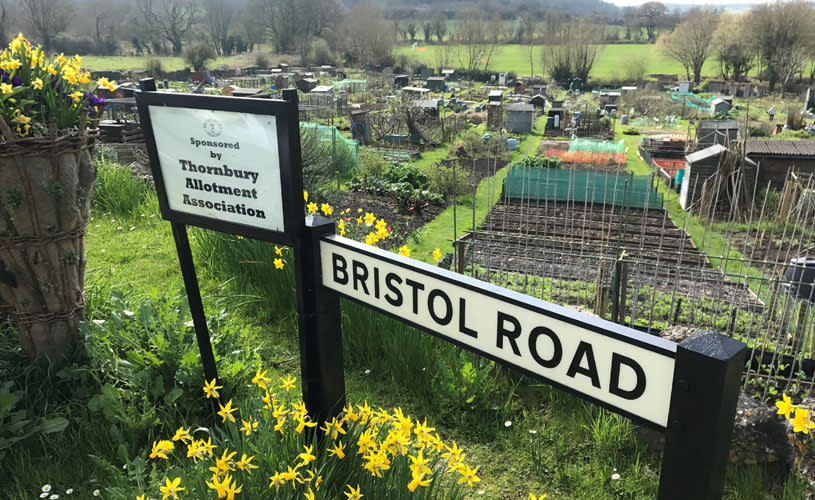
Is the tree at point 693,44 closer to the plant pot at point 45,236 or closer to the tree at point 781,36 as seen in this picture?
the tree at point 781,36

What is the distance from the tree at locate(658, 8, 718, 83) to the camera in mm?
52031

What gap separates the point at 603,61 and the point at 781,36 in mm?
28429

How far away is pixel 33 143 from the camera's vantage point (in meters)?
3.19

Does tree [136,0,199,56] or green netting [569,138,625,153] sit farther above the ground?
tree [136,0,199,56]

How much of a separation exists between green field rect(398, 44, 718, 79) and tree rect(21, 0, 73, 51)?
151 ft

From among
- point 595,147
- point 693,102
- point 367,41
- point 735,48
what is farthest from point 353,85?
point 367,41

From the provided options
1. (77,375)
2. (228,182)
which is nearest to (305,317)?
(228,182)

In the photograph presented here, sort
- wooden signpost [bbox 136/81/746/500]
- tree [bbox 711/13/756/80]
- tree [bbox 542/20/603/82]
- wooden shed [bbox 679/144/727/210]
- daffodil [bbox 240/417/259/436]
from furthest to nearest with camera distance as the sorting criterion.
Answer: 1. tree [bbox 542/20/603/82]
2. tree [bbox 711/13/756/80]
3. wooden shed [bbox 679/144/727/210]
4. daffodil [bbox 240/417/259/436]
5. wooden signpost [bbox 136/81/746/500]

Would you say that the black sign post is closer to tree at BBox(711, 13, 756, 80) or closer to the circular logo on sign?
the circular logo on sign

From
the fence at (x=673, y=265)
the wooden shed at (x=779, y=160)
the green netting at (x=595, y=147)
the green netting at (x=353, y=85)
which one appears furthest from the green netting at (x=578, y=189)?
the green netting at (x=353, y=85)

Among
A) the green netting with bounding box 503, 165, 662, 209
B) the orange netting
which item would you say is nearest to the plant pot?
the green netting with bounding box 503, 165, 662, 209

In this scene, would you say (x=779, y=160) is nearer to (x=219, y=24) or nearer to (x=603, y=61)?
(x=603, y=61)

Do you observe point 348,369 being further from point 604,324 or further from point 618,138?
point 618,138

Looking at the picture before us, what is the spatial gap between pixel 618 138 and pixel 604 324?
24.7m
